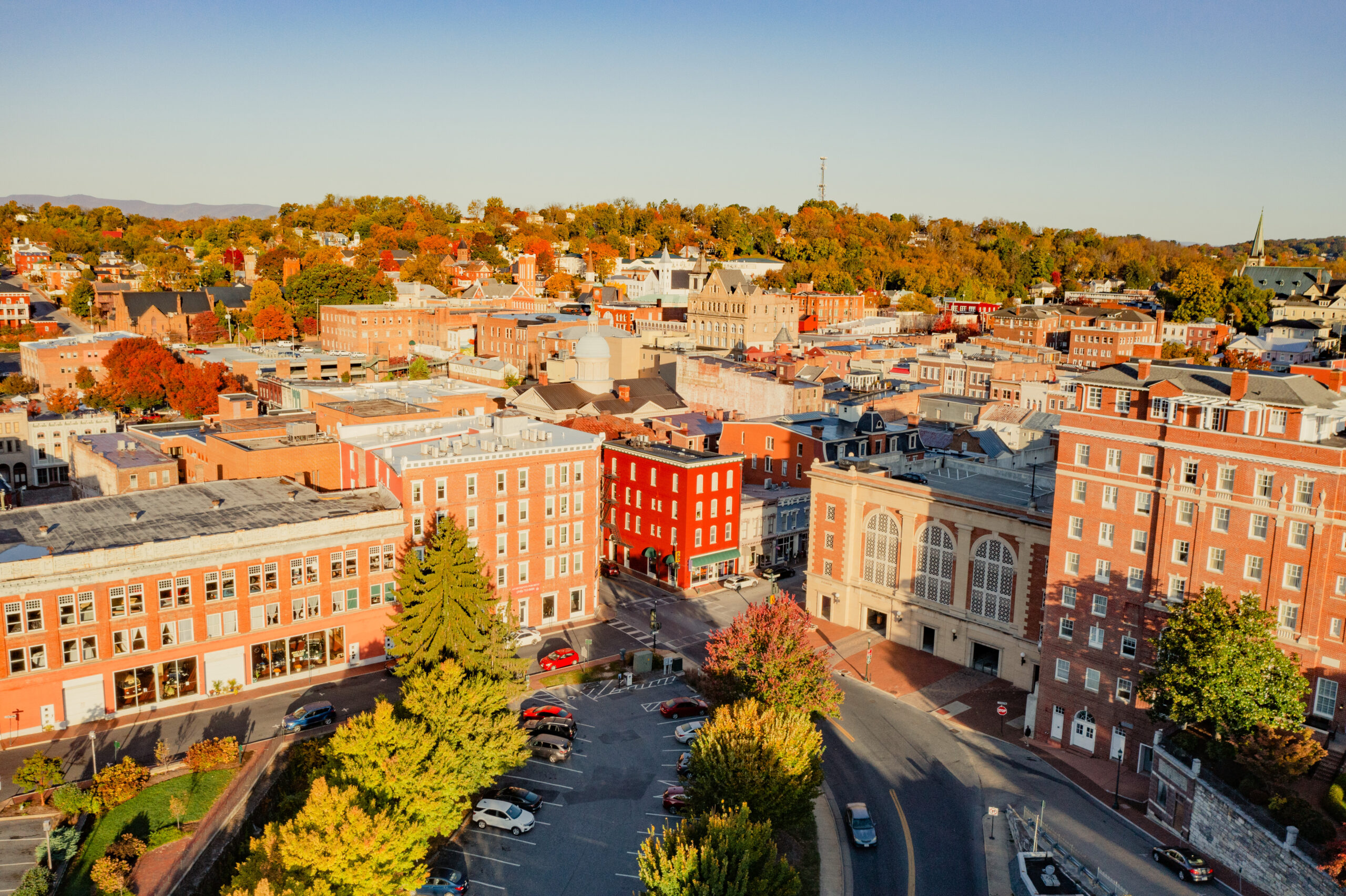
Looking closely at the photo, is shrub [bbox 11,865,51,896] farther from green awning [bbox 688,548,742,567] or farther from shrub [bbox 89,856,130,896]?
green awning [bbox 688,548,742,567]

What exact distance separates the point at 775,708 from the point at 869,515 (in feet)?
73.5

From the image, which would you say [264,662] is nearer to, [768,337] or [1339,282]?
[768,337]

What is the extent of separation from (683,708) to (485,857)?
1405cm

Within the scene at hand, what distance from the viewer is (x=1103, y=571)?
147 ft

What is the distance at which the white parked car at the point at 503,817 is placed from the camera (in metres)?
39.5

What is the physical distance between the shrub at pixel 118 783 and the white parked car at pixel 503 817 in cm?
1341

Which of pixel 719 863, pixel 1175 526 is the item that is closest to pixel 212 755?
pixel 719 863

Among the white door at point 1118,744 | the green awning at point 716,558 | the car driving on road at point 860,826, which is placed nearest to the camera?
the car driving on road at point 860,826

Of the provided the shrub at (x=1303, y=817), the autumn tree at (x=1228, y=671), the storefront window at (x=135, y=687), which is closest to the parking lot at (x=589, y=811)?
the storefront window at (x=135, y=687)

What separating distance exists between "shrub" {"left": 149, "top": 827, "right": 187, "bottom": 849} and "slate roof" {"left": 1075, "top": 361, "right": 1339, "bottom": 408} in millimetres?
42533

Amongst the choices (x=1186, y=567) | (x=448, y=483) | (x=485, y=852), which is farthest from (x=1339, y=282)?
(x=485, y=852)

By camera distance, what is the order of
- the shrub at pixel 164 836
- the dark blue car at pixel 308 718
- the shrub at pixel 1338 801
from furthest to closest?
the dark blue car at pixel 308 718, the shrub at pixel 164 836, the shrub at pixel 1338 801

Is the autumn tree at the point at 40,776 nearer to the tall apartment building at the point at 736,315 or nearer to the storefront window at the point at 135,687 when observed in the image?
the storefront window at the point at 135,687

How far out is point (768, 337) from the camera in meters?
141
